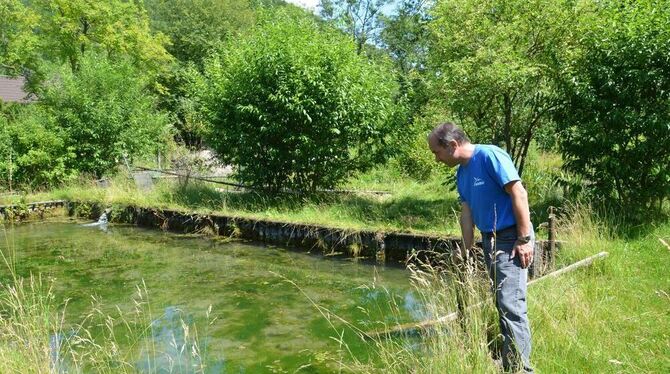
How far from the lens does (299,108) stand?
12.5m

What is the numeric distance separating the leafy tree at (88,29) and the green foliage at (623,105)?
19453mm

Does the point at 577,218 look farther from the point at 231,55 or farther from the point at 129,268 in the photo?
the point at 231,55

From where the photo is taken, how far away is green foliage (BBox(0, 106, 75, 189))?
17500 mm

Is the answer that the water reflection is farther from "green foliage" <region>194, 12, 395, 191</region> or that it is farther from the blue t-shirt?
"green foliage" <region>194, 12, 395, 191</region>

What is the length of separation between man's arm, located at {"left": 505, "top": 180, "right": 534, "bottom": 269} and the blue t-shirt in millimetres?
55

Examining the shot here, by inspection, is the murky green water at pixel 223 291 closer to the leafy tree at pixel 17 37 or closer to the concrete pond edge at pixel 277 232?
the concrete pond edge at pixel 277 232

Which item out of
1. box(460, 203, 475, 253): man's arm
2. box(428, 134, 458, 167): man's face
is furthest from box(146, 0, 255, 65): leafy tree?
box(428, 134, 458, 167): man's face

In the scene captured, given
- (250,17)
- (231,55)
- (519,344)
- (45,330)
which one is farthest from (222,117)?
(250,17)

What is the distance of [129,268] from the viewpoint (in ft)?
33.3

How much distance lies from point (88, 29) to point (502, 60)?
20820 millimetres

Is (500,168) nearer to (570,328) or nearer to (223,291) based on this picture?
(570,328)

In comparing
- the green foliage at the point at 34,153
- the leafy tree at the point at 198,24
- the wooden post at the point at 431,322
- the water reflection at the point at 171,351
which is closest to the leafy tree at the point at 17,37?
the green foliage at the point at 34,153

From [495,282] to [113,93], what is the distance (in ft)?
58.1

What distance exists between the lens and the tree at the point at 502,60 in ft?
32.4
